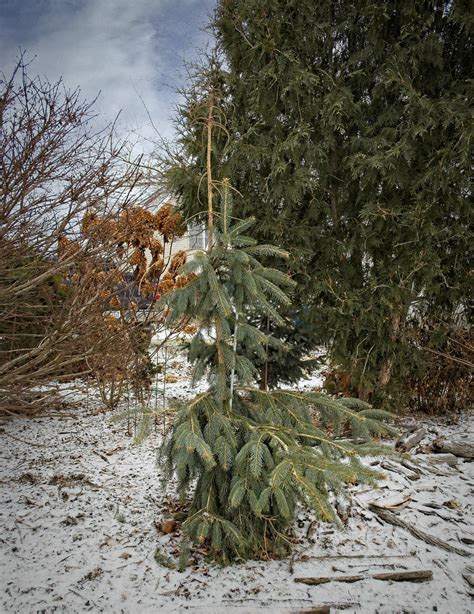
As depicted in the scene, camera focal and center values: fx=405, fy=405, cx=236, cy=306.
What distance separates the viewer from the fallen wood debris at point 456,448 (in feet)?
11.2

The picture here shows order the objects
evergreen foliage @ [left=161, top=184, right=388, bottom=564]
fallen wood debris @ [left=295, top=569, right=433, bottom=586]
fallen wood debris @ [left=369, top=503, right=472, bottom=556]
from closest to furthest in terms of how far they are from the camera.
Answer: evergreen foliage @ [left=161, top=184, right=388, bottom=564], fallen wood debris @ [left=295, top=569, right=433, bottom=586], fallen wood debris @ [left=369, top=503, right=472, bottom=556]

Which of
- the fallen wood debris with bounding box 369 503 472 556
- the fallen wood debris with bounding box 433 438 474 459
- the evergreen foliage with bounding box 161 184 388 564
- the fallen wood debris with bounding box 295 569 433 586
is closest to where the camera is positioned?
the evergreen foliage with bounding box 161 184 388 564

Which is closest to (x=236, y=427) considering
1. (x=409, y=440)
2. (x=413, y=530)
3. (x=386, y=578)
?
(x=386, y=578)

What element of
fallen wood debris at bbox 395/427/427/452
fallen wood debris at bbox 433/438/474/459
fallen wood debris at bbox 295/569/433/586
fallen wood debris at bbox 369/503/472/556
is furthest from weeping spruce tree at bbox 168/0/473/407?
fallen wood debris at bbox 295/569/433/586

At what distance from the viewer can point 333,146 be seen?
3756 mm

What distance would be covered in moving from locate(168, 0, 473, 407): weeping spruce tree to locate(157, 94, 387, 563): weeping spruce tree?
5.14 ft

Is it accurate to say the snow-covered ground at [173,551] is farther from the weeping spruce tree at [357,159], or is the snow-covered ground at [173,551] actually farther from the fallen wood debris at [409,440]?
the weeping spruce tree at [357,159]

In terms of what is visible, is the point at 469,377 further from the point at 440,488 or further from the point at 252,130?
the point at 252,130

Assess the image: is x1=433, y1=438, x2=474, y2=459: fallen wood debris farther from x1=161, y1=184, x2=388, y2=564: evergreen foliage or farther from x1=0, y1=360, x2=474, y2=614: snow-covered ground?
x1=161, y1=184, x2=388, y2=564: evergreen foliage

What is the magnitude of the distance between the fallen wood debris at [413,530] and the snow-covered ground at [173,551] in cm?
3

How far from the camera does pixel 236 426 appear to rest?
2238mm

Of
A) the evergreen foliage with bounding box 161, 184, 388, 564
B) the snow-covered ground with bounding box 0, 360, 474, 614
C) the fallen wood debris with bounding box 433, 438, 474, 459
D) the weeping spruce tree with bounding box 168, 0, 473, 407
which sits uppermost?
the weeping spruce tree with bounding box 168, 0, 473, 407

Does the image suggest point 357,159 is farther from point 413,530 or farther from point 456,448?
point 413,530

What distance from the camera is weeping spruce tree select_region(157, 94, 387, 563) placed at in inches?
77.6
